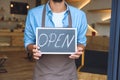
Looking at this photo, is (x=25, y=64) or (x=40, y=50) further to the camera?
(x=25, y=64)

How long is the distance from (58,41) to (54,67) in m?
0.20

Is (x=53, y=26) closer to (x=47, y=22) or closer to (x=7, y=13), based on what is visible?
(x=47, y=22)

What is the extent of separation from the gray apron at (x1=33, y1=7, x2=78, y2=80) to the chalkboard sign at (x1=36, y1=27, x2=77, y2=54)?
3.8 inches

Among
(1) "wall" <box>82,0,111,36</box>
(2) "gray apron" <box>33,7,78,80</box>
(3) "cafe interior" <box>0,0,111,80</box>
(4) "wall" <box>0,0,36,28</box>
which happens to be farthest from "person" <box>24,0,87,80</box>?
(4) "wall" <box>0,0,36,28</box>

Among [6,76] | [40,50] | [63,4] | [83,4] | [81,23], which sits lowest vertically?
[6,76]

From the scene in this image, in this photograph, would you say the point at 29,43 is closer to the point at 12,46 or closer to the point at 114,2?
the point at 114,2

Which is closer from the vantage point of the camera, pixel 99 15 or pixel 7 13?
pixel 99 15

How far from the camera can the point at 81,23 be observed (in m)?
1.77

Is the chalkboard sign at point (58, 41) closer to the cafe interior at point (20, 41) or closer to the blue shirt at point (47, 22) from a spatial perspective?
the blue shirt at point (47, 22)

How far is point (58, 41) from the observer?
Answer: 166 cm

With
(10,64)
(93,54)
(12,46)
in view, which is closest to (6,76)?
(10,64)

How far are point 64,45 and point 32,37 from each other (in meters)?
0.26

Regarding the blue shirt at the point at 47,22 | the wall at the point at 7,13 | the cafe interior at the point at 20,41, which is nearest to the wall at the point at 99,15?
the cafe interior at the point at 20,41

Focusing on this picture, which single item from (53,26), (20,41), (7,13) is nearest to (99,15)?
(20,41)
